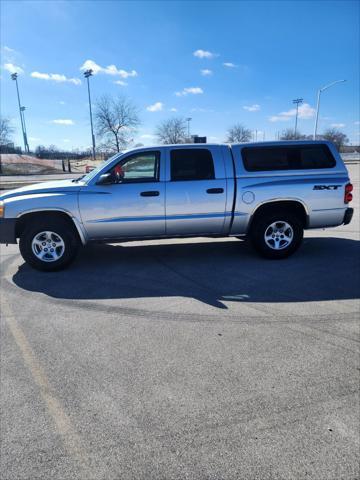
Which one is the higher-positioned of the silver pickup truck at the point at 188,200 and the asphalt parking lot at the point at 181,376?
the silver pickup truck at the point at 188,200

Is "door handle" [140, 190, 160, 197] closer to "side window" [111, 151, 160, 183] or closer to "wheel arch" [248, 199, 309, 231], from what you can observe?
"side window" [111, 151, 160, 183]

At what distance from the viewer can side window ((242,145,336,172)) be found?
5.59 meters

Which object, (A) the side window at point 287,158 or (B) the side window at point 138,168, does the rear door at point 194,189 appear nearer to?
(B) the side window at point 138,168

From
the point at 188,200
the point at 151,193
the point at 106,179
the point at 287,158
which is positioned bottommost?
the point at 188,200

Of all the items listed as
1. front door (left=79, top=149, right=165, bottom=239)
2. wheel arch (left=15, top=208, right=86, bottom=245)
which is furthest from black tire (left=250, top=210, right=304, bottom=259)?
wheel arch (left=15, top=208, right=86, bottom=245)

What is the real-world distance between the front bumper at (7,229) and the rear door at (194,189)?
2419 millimetres

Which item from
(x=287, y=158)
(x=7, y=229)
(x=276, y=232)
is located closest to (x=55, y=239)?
(x=7, y=229)

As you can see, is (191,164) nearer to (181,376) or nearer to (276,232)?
(276,232)

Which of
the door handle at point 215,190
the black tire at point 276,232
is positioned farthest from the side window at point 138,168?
the black tire at point 276,232

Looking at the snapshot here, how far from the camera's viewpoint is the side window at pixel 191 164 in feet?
17.8

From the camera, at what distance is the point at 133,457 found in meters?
1.97

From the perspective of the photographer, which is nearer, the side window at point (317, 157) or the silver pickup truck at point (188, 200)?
the silver pickup truck at point (188, 200)

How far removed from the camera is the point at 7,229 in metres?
5.15

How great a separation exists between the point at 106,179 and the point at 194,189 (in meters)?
1.40
